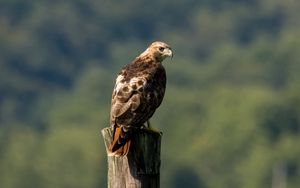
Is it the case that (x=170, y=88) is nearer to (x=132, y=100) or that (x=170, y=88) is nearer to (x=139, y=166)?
(x=132, y=100)

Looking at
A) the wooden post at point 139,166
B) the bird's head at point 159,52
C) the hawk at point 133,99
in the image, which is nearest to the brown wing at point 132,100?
the hawk at point 133,99

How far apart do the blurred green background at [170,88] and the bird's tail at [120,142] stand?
54710 mm

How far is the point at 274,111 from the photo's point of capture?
8706 centimetres

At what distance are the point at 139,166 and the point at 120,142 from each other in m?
0.26

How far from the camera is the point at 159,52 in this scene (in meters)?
12.0

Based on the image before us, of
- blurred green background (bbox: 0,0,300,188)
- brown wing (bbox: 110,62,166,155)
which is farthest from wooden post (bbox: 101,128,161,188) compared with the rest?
blurred green background (bbox: 0,0,300,188)

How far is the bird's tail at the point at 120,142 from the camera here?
9617 mm

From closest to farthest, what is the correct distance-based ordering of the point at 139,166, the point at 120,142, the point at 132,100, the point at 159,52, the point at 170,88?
the point at 139,166 < the point at 120,142 < the point at 132,100 < the point at 159,52 < the point at 170,88

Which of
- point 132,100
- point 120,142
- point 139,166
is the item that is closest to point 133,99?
point 132,100

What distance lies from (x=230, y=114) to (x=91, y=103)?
516 inches

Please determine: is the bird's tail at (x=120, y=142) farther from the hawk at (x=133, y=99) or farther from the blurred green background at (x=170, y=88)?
the blurred green background at (x=170, y=88)

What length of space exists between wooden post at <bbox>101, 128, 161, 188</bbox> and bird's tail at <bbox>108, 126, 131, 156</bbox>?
3cm

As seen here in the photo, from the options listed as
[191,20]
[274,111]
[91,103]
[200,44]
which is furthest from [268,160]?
[191,20]

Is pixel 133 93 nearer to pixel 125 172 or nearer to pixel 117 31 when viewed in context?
pixel 125 172
